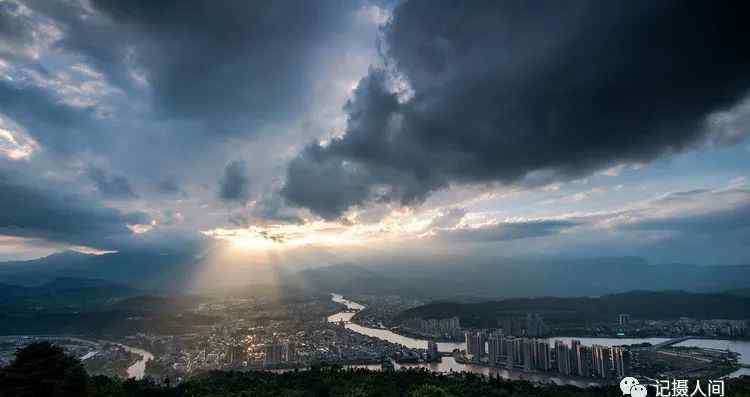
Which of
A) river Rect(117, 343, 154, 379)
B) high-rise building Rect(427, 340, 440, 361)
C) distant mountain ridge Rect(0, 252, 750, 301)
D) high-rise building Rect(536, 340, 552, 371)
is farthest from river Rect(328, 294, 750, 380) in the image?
distant mountain ridge Rect(0, 252, 750, 301)

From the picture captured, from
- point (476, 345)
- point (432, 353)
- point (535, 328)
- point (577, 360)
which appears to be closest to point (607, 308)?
point (535, 328)

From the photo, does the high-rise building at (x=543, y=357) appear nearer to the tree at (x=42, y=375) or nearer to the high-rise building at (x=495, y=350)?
the high-rise building at (x=495, y=350)

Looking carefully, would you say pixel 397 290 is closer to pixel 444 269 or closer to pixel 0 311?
pixel 444 269

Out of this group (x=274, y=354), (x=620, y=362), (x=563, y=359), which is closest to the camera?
(x=620, y=362)

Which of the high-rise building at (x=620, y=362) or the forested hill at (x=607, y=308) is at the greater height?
the high-rise building at (x=620, y=362)

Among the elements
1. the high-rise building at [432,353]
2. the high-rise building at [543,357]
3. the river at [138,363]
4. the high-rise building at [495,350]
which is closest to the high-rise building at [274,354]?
the river at [138,363]

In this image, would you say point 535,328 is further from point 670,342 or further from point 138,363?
point 138,363
